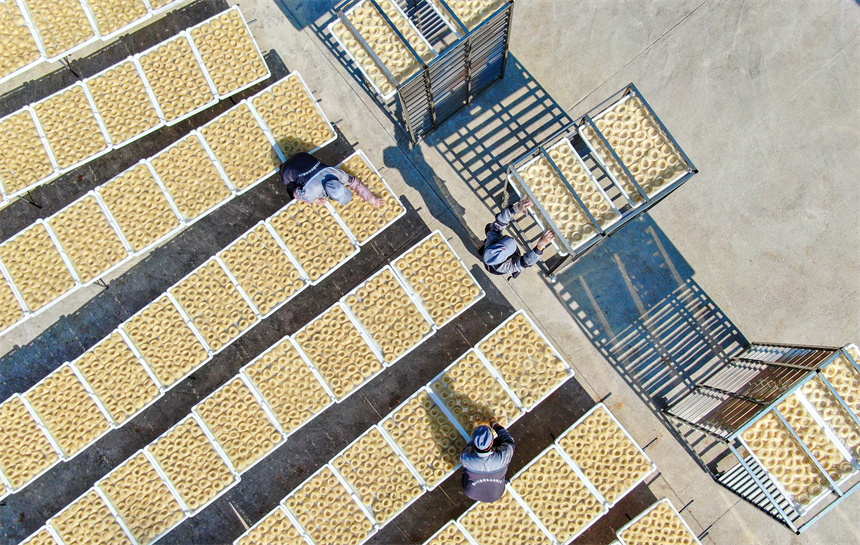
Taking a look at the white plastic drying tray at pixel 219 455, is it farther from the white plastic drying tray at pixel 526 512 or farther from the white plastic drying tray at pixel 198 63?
the white plastic drying tray at pixel 198 63

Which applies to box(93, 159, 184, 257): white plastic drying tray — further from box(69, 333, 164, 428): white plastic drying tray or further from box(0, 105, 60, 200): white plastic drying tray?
box(69, 333, 164, 428): white plastic drying tray

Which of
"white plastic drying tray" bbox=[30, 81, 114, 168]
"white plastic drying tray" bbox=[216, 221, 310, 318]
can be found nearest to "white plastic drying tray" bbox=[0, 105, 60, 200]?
"white plastic drying tray" bbox=[30, 81, 114, 168]

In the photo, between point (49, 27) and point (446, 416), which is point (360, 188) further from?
point (49, 27)

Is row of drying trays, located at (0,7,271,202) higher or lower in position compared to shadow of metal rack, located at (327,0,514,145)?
higher

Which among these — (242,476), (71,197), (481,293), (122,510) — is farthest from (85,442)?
(481,293)

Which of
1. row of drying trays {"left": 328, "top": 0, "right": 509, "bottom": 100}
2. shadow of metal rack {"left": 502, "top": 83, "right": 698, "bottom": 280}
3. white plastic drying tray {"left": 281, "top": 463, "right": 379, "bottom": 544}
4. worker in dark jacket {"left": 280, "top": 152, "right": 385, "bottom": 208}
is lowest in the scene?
white plastic drying tray {"left": 281, "top": 463, "right": 379, "bottom": 544}

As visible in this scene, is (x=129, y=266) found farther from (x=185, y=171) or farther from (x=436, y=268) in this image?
(x=436, y=268)

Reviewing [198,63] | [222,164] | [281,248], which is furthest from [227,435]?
[198,63]

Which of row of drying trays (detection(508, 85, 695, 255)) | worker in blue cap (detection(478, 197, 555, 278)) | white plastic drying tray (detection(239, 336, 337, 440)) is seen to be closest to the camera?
row of drying trays (detection(508, 85, 695, 255))

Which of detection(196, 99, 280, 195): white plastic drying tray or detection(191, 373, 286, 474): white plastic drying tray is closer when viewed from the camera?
detection(191, 373, 286, 474): white plastic drying tray
